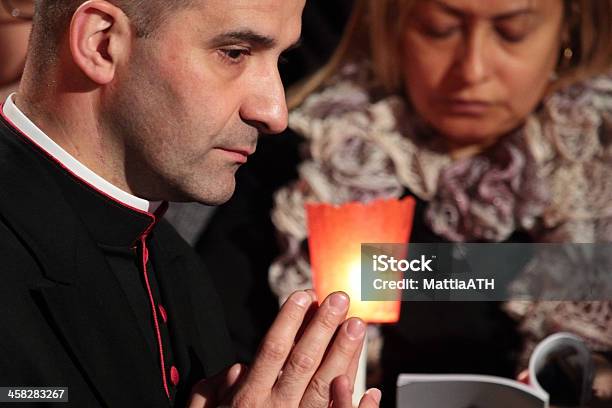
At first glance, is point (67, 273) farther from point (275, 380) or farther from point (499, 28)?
point (499, 28)

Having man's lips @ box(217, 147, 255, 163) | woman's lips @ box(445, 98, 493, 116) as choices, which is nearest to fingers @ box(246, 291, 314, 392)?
man's lips @ box(217, 147, 255, 163)

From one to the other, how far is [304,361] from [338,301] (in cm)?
8

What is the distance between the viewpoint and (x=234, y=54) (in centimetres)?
116

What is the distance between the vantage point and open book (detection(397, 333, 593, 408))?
1.67 meters

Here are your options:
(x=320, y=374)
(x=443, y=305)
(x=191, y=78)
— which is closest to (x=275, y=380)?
(x=320, y=374)

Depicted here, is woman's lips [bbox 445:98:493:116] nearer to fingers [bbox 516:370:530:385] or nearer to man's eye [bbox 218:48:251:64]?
fingers [bbox 516:370:530:385]

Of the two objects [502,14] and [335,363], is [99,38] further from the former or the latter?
[502,14]

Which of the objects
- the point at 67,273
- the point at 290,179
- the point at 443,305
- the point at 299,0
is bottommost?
the point at 443,305

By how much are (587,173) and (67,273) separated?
1.23m

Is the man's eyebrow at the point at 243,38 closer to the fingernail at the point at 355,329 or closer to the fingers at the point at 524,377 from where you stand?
the fingernail at the point at 355,329

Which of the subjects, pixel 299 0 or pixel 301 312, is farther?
pixel 299 0

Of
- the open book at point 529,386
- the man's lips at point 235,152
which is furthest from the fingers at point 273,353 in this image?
the open book at point 529,386

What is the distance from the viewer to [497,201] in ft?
6.35

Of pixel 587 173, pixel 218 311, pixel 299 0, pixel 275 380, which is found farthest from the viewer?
pixel 587 173
